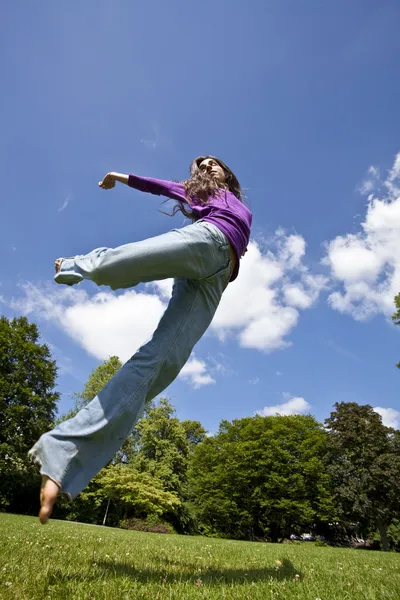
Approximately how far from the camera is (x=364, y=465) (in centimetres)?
2814

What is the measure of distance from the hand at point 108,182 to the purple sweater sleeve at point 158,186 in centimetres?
23

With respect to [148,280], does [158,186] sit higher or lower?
higher

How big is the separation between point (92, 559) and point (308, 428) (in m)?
36.3

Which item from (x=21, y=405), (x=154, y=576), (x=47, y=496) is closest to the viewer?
(x=47, y=496)

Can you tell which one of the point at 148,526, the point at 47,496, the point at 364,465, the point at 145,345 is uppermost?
the point at 364,465

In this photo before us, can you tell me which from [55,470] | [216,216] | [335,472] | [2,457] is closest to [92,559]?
[55,470]

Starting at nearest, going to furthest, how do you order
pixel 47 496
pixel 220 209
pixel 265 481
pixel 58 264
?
pixel 47 496 < pixel 58 264 < pixel 220 209 < pixel 265 481

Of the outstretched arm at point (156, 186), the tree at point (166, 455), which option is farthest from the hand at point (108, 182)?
the tree at point (166, 455)

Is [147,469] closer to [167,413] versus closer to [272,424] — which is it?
[167,413]

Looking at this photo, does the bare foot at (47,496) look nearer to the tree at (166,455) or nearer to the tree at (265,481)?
the tree at (166,455)

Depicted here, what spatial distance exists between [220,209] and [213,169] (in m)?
0.69

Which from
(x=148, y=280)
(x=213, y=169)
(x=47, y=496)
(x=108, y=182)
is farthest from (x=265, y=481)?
(x=47, y=496)

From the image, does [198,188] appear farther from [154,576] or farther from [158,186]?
[154,576]

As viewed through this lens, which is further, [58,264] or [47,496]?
[58,264]
